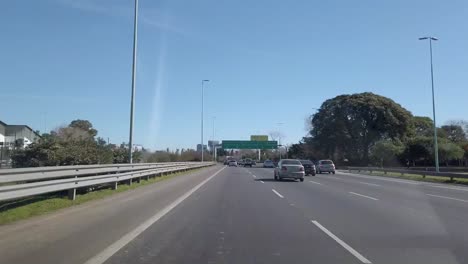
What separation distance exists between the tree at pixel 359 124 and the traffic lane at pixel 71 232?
72.7 m

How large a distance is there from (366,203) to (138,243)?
10626mm

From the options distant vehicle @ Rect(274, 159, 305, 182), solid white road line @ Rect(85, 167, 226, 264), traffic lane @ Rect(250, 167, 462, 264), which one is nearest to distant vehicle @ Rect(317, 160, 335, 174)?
distant vehicle @ Rect(274, 159, 305, 182)

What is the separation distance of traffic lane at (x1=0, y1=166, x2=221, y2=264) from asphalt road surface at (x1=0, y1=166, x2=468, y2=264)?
0.06 ft

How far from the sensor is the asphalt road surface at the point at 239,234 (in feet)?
28.2

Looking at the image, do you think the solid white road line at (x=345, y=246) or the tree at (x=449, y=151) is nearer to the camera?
the solid white road line at (x=345, y=246)

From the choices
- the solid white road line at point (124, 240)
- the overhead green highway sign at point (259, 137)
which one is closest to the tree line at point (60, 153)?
the solid white road line at point (124, 240)

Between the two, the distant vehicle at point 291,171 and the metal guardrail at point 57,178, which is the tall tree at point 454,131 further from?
the metal guardrail at point 57,178

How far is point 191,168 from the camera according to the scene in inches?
2283

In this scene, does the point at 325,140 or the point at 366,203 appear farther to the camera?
the point at 325,140

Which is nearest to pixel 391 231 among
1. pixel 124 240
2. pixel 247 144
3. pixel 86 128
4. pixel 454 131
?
pixel 124 240

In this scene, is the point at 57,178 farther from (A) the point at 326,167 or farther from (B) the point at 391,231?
(A) the point at 326,167

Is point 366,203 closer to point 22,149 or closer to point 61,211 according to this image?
point 61,211

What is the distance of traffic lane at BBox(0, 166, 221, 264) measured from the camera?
855cm

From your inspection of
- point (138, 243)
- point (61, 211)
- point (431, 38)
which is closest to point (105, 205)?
point (61, 211)
